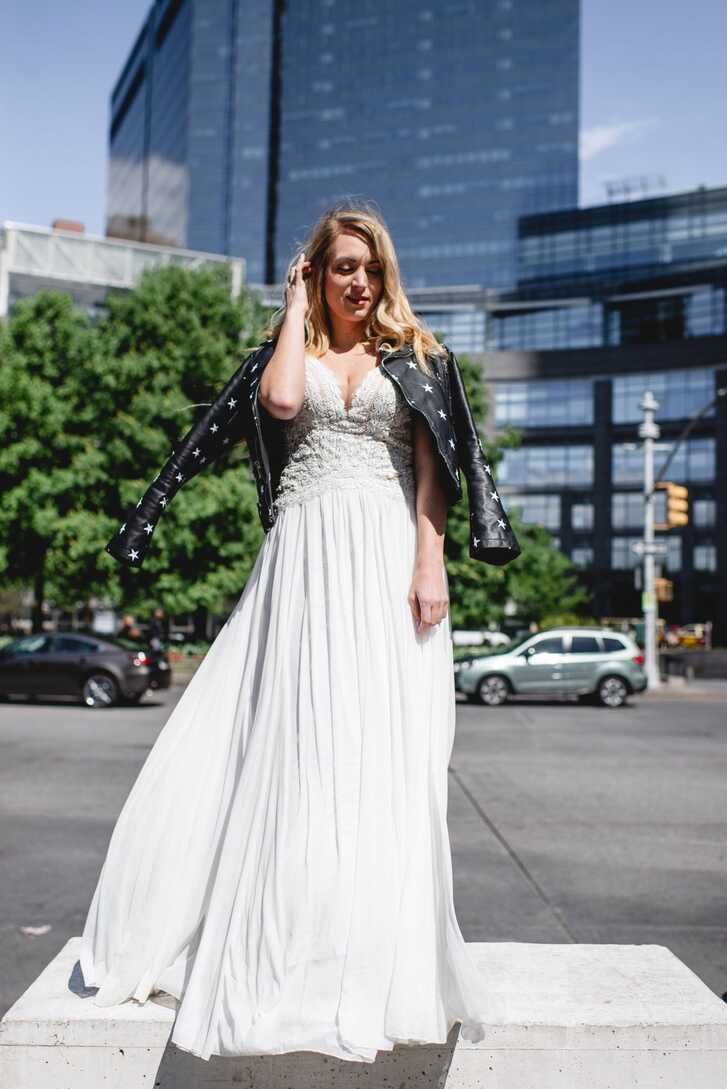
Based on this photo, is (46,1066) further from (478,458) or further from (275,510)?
(478,458)

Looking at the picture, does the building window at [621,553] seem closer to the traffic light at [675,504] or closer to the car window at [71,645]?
the traffic light at [675,504]

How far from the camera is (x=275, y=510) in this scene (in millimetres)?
2820

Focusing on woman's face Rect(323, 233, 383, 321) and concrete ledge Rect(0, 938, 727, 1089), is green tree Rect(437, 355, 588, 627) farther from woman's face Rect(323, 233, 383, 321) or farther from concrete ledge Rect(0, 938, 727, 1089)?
concrete ledge Rect(0, 938, 727, 1089)

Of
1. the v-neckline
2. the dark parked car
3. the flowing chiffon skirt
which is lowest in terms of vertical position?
the dark parked car

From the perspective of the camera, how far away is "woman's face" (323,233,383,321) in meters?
2.75

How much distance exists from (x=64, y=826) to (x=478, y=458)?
18.4 feet

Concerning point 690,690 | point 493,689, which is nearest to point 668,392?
point 690,690

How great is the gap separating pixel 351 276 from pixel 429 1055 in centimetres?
194

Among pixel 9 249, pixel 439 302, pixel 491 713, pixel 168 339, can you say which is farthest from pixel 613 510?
pixel 491 713

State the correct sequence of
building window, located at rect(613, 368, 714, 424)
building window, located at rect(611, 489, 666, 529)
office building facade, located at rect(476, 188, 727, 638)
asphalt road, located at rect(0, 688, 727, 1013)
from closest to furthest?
1. asphalt road, located at rect(0, 688, 727, 1013)
2. office building facade, located at rect(476, 188, 727, 638)
3. building window, located at rect(613, 368, 714, 424)
4. building window, located at rect(611, 489, 666, 529)

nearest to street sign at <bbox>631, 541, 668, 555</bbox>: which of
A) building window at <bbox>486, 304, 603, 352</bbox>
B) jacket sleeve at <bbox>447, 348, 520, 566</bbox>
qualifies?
jacket sleeve at <bbox>447, 348, 520, 566</bbox>

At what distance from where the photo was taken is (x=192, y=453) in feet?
9.18

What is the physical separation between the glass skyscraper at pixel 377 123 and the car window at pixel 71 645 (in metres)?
102

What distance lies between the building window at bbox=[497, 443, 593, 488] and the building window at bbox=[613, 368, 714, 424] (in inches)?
167
